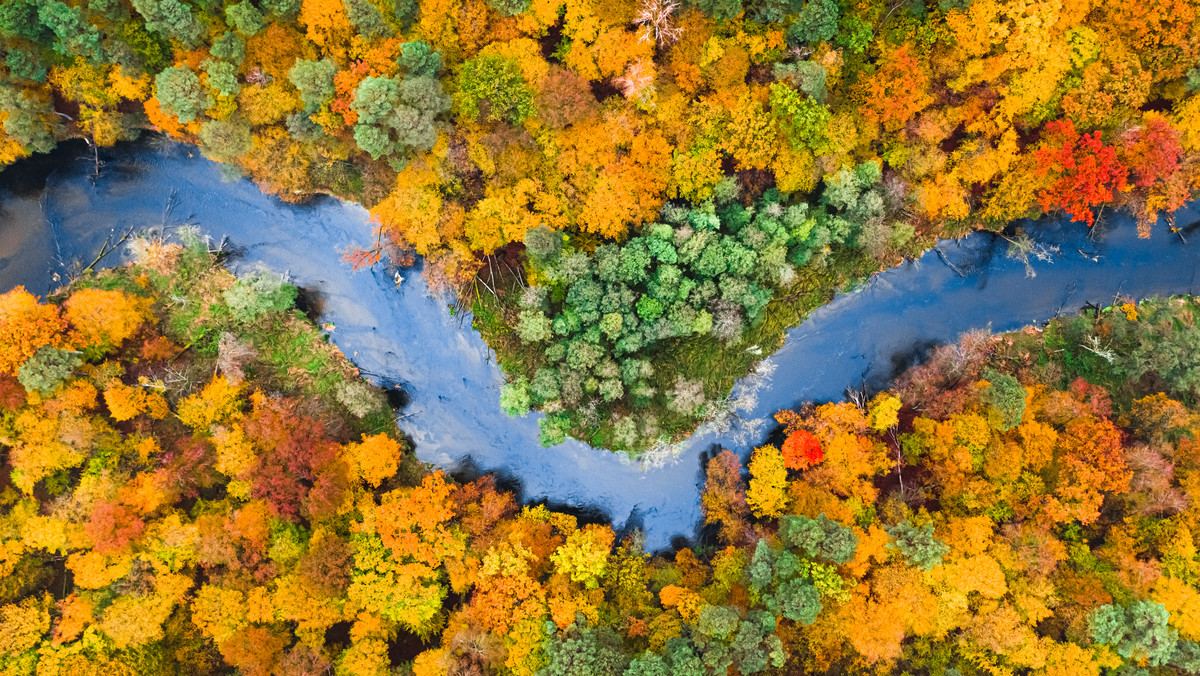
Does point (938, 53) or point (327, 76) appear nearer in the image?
point (327, 76)

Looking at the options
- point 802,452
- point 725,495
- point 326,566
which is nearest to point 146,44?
point 326,566

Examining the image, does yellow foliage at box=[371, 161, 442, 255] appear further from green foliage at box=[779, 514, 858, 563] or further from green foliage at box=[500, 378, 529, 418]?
green foliage at box=[779, 514, 858, 563]

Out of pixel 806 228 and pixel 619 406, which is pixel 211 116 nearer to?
pixel 619 406

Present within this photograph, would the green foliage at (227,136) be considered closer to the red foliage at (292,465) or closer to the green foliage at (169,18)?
the green foliage at (169,18)

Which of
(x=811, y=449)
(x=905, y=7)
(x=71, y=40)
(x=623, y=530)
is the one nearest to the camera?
(x=71, y=40)

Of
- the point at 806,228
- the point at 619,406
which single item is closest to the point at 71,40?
the point at 619,406

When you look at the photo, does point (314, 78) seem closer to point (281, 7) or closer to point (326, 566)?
point (281, 7)
